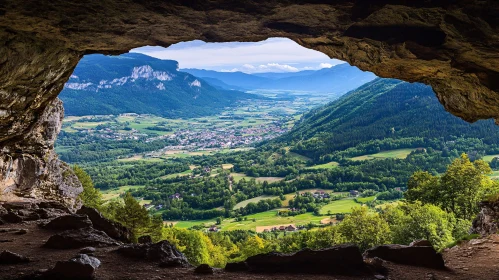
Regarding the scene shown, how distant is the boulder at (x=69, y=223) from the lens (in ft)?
59.4

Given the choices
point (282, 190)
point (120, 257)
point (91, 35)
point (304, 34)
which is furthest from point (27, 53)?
point (282, 190)

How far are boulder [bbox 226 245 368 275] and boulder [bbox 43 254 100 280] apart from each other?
533 centimetres

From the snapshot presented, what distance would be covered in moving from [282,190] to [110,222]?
353ft

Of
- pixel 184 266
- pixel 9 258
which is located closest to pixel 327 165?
pixel 184 266

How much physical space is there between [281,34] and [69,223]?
14.6 meters

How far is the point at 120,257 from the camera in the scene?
14.9m

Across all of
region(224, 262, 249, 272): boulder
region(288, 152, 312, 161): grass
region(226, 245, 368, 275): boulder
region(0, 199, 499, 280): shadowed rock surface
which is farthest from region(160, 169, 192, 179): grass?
region(226, 245, 368, 275): boulder

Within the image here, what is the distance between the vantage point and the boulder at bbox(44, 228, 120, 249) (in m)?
15.8

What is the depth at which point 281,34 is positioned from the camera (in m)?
17.0

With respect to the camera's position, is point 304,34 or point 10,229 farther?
point 10,229

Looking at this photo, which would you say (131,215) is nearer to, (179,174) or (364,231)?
(364,231)

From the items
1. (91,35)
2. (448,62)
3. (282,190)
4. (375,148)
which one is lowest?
(282,190)

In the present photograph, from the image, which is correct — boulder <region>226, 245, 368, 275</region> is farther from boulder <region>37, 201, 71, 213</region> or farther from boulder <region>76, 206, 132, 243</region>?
boulder <region>37, 201, 71, 213</region>

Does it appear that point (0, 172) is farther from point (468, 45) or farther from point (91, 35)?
point (468, 45)
